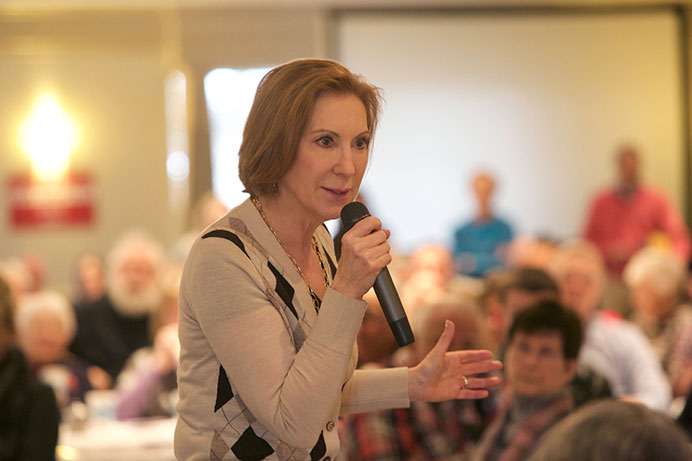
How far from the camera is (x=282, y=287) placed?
140cm

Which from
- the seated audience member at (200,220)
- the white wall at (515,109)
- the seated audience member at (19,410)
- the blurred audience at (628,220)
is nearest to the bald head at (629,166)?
the blurred audience at (628,220)

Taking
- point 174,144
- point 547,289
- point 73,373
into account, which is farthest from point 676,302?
point 174,144

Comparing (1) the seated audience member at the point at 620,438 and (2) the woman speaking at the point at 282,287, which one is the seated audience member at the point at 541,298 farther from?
(1) the seated audience member at the point at 620,438

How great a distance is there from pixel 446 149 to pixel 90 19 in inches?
150

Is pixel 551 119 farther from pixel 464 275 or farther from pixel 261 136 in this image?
pixel 261 136

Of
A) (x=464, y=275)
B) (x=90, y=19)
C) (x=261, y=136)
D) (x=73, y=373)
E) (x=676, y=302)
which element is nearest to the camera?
(x=261, y=136)

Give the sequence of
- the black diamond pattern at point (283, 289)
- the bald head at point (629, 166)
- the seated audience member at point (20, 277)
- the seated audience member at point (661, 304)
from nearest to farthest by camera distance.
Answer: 1. the black diamond pattern at point (283, 289)
2. the seated audience member at point (661, 304)
3. the seated audience member at point (20, 277)
4. the bald head at point (629, 166)

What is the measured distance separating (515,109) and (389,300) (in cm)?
824

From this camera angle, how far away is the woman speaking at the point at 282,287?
1.30m

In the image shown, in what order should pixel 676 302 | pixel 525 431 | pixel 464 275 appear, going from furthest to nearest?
pixel 464 275 < pixel 676 302 < pixel 525 431

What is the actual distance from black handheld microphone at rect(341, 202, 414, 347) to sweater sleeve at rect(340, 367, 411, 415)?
0.20 meters

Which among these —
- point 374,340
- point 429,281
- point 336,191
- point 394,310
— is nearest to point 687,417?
point 374,340

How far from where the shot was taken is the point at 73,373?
16.0ft

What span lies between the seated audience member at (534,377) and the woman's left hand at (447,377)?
1285mm
